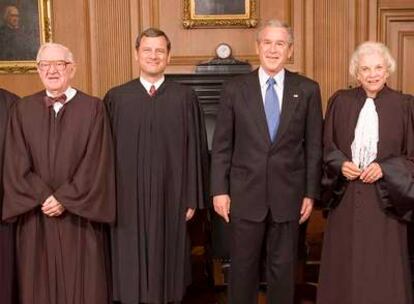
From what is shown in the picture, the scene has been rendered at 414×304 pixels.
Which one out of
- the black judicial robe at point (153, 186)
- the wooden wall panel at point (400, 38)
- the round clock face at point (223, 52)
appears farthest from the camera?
the wooden wall panel at point (400, 38)

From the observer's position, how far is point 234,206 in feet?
9.98

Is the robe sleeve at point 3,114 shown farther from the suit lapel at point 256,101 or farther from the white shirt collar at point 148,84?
the suit lapel at point 256,101

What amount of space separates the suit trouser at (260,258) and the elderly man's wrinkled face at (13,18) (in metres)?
3.05

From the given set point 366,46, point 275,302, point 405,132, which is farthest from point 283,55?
point 275,302

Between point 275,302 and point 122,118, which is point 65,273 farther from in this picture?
point 275,302

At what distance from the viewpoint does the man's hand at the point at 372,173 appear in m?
2.88

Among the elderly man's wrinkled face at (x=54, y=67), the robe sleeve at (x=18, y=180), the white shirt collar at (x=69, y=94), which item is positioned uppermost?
the elderly man's wrinkled face at (x=54, y=67)

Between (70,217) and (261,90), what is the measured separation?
1165 millimetres

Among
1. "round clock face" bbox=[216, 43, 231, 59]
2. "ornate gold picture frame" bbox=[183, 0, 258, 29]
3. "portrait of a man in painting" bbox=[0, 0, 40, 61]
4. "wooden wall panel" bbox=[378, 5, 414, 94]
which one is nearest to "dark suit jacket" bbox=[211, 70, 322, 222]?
"round clock face" bbox=[216, 43, 231, 59]

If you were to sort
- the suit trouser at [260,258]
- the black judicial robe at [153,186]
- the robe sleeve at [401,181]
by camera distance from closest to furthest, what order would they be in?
the robe sleeve at [401,181] → the suit trouser at [260,258] → the black judicial robe at [153,186]

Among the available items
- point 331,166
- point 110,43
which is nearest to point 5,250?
point 331,166

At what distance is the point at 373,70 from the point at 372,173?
50 centimetres

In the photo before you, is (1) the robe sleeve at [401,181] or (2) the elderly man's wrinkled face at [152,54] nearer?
(1) the robe sleeve at [401,181]

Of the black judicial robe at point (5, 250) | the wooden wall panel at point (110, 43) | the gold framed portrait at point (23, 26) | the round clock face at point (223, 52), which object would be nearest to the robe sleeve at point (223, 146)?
the black judicial robe at point (5, 250)
